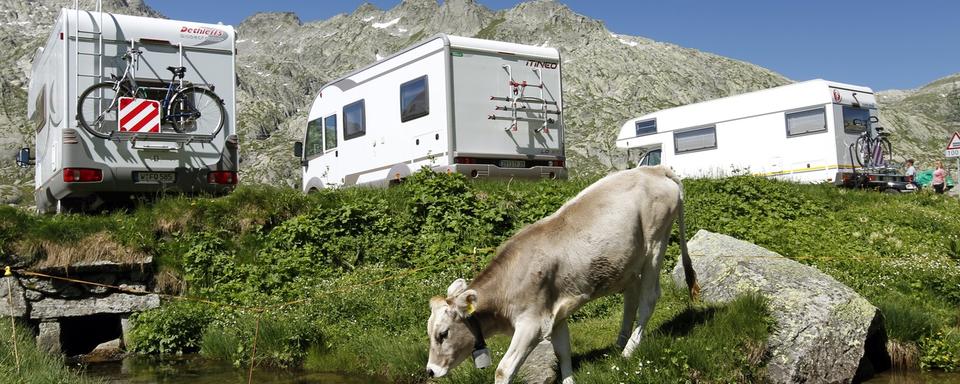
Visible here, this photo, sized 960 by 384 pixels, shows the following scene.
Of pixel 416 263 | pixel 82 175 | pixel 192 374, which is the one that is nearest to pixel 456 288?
pixel 192 374

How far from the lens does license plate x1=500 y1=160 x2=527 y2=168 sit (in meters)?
17.7

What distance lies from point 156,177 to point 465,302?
10611 mm

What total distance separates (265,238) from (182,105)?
11.6ft

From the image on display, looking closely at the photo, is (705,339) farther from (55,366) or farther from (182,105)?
(182,105)

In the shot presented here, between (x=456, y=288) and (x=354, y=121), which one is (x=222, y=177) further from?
(x=456, y=288)

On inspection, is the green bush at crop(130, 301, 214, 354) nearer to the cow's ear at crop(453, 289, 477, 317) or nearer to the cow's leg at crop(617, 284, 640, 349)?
the cow's ear at crop(453, 289, 477, 317)

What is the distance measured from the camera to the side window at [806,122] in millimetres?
24422

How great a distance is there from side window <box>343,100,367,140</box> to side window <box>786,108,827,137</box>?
48.6 ft

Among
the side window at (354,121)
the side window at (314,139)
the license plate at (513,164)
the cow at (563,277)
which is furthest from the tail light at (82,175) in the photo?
the cow at (563,277)

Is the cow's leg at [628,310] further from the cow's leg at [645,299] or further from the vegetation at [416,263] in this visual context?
the vegetation at [416,263]

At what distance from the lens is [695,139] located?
29250mm

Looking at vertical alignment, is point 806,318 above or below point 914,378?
above

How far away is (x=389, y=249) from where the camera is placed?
13.3 m

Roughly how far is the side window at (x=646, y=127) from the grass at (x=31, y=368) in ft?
84.3
